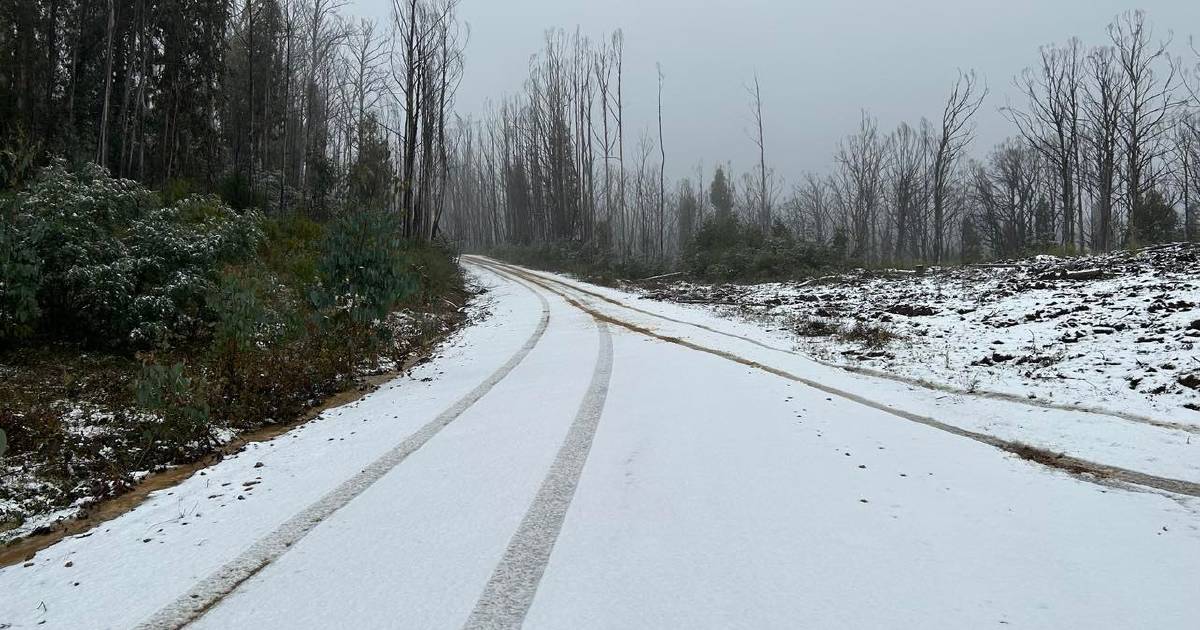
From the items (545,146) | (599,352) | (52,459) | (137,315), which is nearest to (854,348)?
(599,352)

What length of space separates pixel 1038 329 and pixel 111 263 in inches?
526

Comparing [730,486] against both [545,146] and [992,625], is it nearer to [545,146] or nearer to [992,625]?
[992,625]

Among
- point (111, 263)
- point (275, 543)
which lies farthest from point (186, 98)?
point (275, 543)

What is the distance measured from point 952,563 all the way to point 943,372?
5.25m

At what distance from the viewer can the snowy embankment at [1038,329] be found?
602 centimetres

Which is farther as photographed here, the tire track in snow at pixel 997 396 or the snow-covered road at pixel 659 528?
the tire track in snow at pixel 997 396

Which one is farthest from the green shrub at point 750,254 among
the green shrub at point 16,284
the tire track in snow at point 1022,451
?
the green shrub at point 16,284

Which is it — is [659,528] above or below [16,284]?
below

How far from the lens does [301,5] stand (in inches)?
1095

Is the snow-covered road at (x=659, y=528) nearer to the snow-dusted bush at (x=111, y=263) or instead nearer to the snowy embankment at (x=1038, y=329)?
the snowy embankment at (x=1038, y=329)

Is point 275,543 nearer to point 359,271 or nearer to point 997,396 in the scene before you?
point 359,271

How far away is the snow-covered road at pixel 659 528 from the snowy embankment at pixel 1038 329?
1121 millimetres

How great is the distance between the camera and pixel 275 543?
3080 millimetres

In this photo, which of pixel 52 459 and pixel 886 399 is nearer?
pixel 52 459
